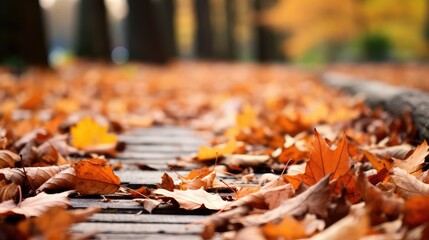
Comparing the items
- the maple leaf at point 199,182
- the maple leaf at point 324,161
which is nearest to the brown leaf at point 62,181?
the maple leaf at point 199,182

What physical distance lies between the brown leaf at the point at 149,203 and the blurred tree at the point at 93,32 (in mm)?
12627

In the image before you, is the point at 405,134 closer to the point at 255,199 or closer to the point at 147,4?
the point at 255,199

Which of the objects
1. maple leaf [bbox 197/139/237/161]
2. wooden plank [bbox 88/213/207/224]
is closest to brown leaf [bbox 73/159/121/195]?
wooden plank [bbox 88/213/207/224]

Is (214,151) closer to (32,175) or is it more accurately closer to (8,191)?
(32,175)

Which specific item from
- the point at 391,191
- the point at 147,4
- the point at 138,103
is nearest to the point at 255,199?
the point at 391,191

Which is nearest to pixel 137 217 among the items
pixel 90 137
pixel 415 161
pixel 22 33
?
pixel 415 161

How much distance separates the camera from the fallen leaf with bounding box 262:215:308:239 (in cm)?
113

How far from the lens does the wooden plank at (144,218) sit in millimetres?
1424

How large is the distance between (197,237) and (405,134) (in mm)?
1611

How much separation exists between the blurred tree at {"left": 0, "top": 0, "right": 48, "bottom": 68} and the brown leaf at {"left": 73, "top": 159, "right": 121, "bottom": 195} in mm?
7568

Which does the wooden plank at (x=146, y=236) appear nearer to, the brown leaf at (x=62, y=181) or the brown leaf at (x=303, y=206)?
the brown leaf at (x=303, y=206)

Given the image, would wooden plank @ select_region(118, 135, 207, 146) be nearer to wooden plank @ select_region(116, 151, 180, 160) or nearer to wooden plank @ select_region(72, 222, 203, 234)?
wooden plank @ select_region(116, 151, 180, 160)

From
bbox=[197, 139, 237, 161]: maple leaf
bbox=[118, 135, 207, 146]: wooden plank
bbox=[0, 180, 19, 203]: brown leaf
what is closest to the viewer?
bbox=[0, 180, 19, 203]: brown leaf

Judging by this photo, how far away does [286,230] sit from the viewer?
44.9 inches
